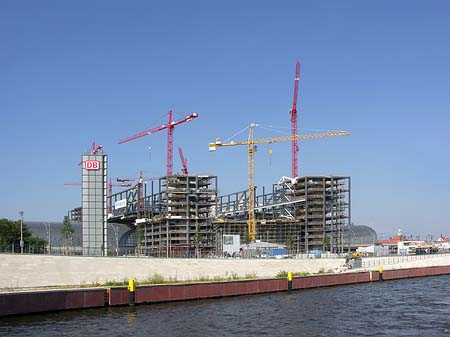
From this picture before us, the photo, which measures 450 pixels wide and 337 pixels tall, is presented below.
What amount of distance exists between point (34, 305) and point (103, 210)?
151ft

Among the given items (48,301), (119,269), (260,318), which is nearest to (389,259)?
(119,269)

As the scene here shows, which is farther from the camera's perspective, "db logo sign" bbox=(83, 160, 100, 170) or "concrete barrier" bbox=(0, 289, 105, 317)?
"db logo sign" bbox=(83, 160, 100, 170)

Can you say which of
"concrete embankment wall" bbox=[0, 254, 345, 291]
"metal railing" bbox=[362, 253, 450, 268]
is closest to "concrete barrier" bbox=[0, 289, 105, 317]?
"concrete embankment wall" bbox=[0, 254, 345, 291]

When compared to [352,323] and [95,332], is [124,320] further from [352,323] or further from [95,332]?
[352,323]

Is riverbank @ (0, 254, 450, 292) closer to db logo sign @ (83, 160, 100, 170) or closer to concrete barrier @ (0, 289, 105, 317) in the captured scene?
concrete barrier @ (0, 289, 105, 317)

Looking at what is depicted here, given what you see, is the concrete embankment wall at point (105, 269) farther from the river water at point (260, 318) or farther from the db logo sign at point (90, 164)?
the db logo sign at point (90, 164)

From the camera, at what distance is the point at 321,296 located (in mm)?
91625

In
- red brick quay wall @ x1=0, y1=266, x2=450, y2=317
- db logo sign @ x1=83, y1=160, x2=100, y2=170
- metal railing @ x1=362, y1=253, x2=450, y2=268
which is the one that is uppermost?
db logo sign @ x1=83, y1=160, x2=100, y2=170

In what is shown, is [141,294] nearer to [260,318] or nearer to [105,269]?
[105,269]

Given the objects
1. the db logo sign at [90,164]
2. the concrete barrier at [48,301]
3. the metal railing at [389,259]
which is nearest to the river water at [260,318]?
the concrete barrier at [48,301]

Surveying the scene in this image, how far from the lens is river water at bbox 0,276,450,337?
58219 millimetres

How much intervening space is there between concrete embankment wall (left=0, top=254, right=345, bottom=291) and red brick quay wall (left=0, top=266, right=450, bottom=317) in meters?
13.8

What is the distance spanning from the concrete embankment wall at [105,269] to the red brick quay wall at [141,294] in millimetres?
13844

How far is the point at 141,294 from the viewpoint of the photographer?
7844 cm
